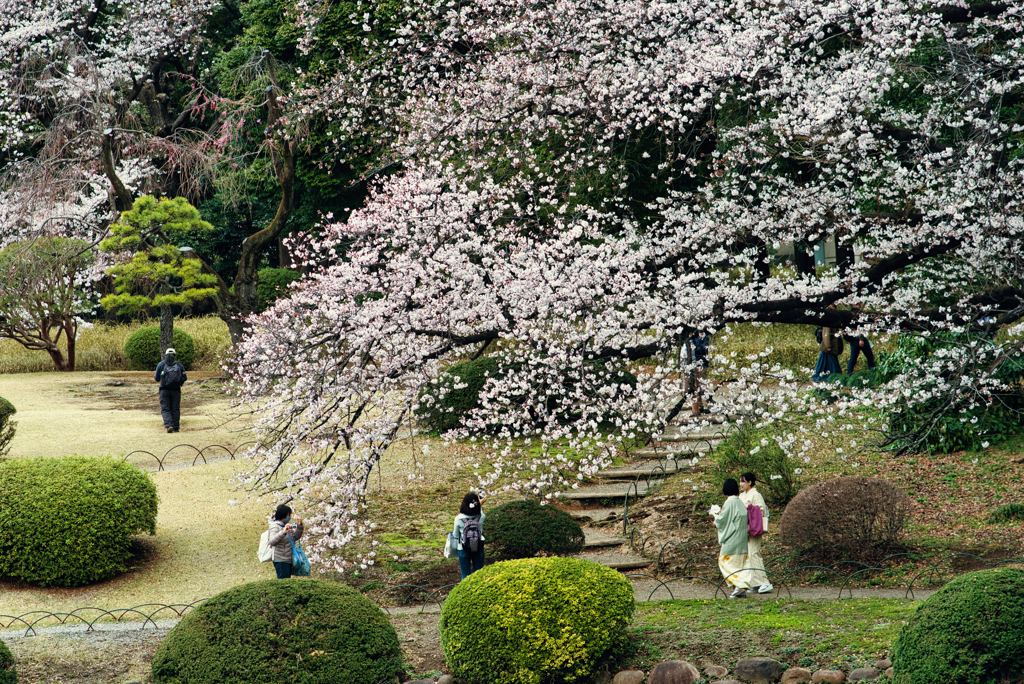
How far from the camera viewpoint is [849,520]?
8.95m

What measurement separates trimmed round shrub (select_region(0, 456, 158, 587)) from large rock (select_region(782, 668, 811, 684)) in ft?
24.5

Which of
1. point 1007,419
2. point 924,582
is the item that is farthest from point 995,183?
point 1007,419

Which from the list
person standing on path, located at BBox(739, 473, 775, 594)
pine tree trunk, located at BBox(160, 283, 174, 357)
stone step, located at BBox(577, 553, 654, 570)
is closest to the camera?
person standing on path, located at BBox(739, 473, 775, 594)

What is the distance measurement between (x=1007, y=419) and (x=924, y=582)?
14.7 ft

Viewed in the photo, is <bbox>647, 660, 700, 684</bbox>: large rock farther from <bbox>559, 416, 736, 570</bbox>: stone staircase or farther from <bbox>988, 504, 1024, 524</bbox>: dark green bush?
<bbox>988, 504, 1024, 524</bbox>: dark green bush

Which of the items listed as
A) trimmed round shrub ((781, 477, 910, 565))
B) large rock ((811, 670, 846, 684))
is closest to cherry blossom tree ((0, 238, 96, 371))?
trimmed round shrub ((781, 477, 910, 565))

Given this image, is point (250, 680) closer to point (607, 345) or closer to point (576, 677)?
point (576, 677)

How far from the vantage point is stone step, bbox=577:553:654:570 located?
1006 centimetres

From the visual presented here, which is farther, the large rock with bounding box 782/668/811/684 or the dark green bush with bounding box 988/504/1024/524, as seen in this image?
the dark green bush with bounding box 988/504/1024/524

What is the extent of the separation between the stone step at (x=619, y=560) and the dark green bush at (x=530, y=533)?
371mm

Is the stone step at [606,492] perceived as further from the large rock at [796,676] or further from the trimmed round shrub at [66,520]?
the large rock at [796,676]

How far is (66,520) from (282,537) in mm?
2728

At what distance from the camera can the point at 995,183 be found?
27.3ft

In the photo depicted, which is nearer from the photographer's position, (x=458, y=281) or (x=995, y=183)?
(x=995, y=183)
